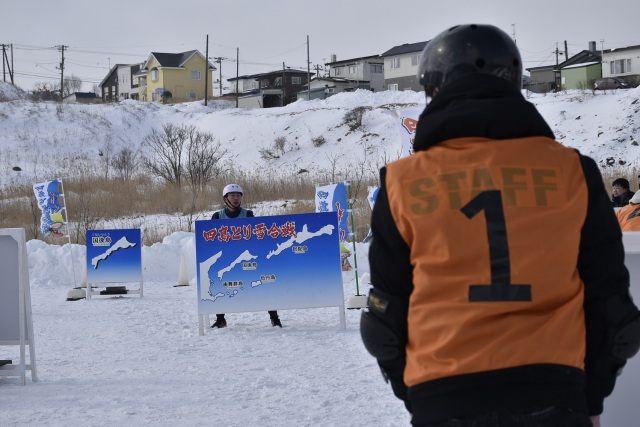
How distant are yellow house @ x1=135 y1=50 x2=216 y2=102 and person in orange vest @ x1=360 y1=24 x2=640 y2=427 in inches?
3671

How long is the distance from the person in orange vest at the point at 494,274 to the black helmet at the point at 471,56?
7 centimetres

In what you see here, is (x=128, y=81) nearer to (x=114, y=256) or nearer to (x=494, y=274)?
(x=114, y=256)

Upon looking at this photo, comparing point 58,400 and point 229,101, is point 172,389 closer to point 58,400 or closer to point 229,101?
point 58,400

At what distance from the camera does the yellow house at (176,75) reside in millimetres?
95250

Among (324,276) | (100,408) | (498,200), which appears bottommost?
(100,408)

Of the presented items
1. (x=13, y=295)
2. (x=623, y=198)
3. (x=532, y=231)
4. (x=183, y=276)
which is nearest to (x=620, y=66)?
(x=623, y=198)

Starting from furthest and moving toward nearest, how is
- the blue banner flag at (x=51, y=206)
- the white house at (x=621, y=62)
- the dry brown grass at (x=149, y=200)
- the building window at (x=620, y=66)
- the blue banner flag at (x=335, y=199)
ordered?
the building window at (x=620, y=66)
the white house at (x=621, y=62)
the dry brown grass at (x=149, y=200)
the blue banner flag at (x=51, y=206)
the blue banner flag at (x=335, y=199)

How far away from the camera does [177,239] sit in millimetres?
19328

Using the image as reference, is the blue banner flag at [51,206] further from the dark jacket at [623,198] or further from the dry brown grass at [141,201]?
the dark jacket at [623,198]

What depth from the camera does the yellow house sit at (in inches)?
3750

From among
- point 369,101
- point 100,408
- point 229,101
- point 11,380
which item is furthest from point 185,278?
point 229,101

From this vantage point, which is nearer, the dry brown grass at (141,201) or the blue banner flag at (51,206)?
the blue banner flag at (51,206)

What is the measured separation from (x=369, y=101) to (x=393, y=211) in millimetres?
63746

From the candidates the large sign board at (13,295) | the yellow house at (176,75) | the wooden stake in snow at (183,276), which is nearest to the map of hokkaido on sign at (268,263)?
the large sign board at (13,295)
